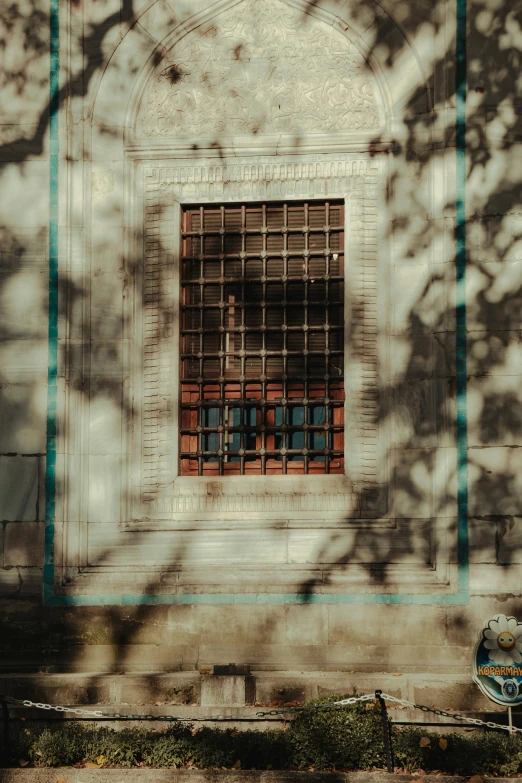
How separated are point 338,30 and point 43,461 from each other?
5.32 metres

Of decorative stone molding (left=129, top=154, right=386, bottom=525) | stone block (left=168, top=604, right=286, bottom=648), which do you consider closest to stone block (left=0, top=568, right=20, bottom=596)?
decorative stone molding (left=129, top=154, right=386, bottom=525)

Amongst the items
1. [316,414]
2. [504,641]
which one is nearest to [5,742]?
[504,641]

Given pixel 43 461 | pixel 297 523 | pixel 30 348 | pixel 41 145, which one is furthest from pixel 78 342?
pixel 297 523

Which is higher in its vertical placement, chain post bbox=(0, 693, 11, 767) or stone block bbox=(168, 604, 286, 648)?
stone block bbox=(168, 604, 286, 648)

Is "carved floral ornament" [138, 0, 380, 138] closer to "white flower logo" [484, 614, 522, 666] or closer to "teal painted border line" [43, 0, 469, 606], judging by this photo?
"teal painted border line" [43, 0, 469, 606]

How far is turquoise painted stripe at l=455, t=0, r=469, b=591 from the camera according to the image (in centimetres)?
1134

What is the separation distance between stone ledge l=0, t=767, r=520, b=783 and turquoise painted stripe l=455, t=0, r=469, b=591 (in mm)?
3099

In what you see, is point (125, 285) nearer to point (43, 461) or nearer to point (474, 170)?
point (43, 461)

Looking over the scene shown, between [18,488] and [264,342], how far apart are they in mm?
2871

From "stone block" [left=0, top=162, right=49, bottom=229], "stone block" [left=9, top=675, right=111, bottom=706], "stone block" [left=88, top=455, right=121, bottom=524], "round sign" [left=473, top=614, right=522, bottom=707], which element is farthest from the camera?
"stone block" [left=0, top=162, right=49, bottom=229]

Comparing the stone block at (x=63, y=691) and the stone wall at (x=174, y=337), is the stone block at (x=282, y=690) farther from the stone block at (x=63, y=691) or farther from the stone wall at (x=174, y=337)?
the stone block at (x=63, y=691)

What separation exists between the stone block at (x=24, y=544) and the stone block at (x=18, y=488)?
0.09 meters

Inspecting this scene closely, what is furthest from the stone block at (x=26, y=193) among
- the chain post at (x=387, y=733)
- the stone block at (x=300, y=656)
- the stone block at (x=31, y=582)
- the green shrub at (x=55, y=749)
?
the chain post at (x=387, y=733)

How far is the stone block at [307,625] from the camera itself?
11.2 metres
